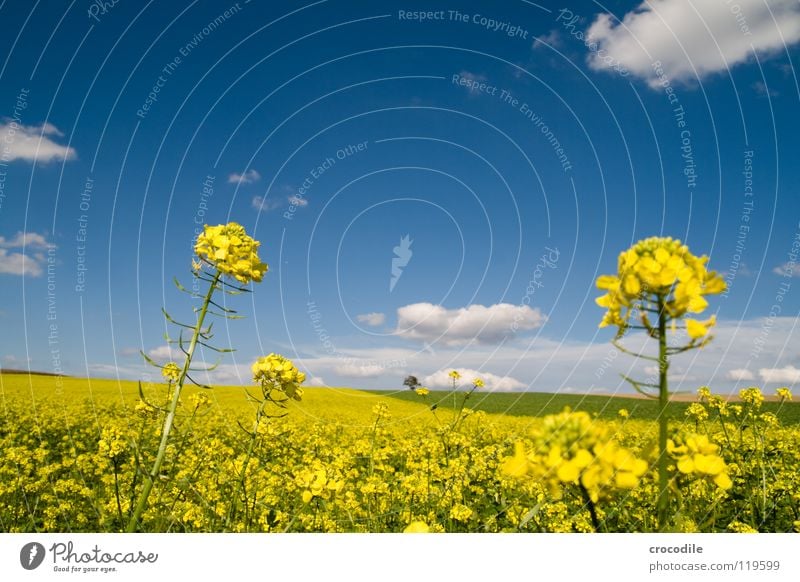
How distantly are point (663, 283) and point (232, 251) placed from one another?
136 cm

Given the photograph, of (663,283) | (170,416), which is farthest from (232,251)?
(663,283)

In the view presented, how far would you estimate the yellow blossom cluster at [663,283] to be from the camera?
83 cm

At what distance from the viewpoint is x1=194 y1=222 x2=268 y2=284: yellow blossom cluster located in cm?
173

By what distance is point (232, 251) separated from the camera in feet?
5.75

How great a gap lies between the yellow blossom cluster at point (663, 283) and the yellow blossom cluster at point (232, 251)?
1231 mm

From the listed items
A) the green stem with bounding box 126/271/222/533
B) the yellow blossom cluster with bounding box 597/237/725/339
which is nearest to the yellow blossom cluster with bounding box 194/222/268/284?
the green stem with bounding box 126/271/222/533

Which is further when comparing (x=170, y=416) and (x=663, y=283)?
(x=170, y=416)

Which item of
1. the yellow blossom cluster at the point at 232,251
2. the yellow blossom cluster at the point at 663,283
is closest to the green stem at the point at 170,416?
the yellow blossom cluster at the point at 232,251

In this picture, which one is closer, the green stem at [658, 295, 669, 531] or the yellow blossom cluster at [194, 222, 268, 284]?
the green stem at [658, 295, 669, 531]

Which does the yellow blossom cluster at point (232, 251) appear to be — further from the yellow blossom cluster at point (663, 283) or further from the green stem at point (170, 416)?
the yellow blossom cluster at point (663, 283)

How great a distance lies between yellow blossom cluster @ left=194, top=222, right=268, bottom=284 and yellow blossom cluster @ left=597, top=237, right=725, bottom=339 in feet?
4.04

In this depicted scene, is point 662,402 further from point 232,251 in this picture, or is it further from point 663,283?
point 232,251

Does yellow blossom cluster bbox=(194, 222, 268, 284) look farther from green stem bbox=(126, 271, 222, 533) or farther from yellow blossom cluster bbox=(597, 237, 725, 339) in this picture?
yellow blossom cluster bbox=(597, 237, 725, 339)
